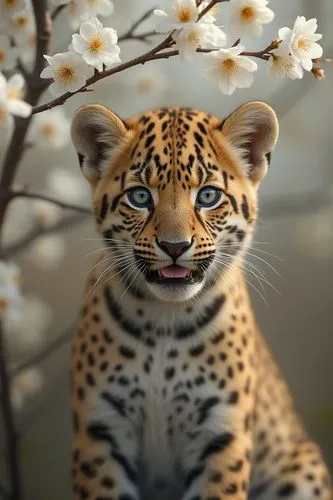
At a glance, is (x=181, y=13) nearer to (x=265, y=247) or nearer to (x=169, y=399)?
(x=169, y=399)

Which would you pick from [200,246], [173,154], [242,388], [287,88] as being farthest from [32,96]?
[287,88]

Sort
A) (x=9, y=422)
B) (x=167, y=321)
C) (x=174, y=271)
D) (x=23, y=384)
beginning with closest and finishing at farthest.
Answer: (x=174, y=271), (x=167, y=321), (x=9, y=422), (x=23, y=384)

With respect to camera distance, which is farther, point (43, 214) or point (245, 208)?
point (43, 214)

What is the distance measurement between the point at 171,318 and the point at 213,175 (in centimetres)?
20

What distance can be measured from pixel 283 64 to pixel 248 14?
0.07 meters

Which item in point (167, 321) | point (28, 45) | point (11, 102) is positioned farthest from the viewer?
point (28, 45)

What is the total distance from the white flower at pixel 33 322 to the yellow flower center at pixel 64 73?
2.60ft

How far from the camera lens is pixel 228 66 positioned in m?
0.90

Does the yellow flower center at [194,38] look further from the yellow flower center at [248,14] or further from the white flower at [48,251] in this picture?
the white flower at [48,251]

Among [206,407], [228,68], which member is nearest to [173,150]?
[228,68]

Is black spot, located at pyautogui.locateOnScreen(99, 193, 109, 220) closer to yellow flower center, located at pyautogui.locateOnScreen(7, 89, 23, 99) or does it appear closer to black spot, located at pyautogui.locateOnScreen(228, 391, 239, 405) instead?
yellow flower center, located at pyautogui.locateOnScreen(7, 89, 23, 99)

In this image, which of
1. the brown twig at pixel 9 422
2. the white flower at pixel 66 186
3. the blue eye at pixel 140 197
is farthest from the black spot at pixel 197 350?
the white flower at pixel 66 186

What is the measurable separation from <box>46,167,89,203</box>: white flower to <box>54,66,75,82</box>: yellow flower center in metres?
0.66

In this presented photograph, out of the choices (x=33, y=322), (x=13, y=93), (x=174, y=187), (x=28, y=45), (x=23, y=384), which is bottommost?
(x=23, y=384)
